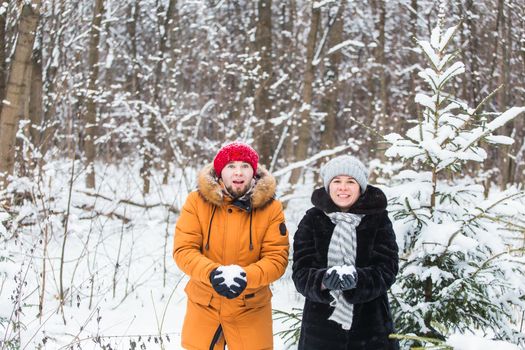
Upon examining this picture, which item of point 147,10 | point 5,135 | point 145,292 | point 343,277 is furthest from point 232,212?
point 147,10

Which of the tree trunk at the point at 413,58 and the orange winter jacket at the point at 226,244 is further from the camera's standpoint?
the tree trunk at the point at 413,58

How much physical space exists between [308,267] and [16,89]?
5.04m

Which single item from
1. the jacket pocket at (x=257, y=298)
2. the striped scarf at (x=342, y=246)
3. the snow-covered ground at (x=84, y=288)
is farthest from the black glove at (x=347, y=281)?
the snow-covered ground at (x=84, y=288)

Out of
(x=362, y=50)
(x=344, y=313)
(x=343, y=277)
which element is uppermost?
(x=362, y=50)

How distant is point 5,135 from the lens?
6.05m

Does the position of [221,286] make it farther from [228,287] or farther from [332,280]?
[332,280]

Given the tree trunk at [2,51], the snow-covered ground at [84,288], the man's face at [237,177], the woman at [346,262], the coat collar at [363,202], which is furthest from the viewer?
the tree trunk at [2,51]

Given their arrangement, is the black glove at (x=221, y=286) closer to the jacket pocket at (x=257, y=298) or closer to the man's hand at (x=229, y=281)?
the man's hand at (x=229, y=281)

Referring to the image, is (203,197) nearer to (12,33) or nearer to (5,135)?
(5,135)

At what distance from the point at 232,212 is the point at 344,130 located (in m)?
20.2

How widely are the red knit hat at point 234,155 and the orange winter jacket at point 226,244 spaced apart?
87mm

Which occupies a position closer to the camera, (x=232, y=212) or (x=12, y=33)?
(x=232, y=212)

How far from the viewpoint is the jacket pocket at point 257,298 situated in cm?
279

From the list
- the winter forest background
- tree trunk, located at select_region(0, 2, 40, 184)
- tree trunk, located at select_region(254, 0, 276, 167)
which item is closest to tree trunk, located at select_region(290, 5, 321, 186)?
the winter forest background
